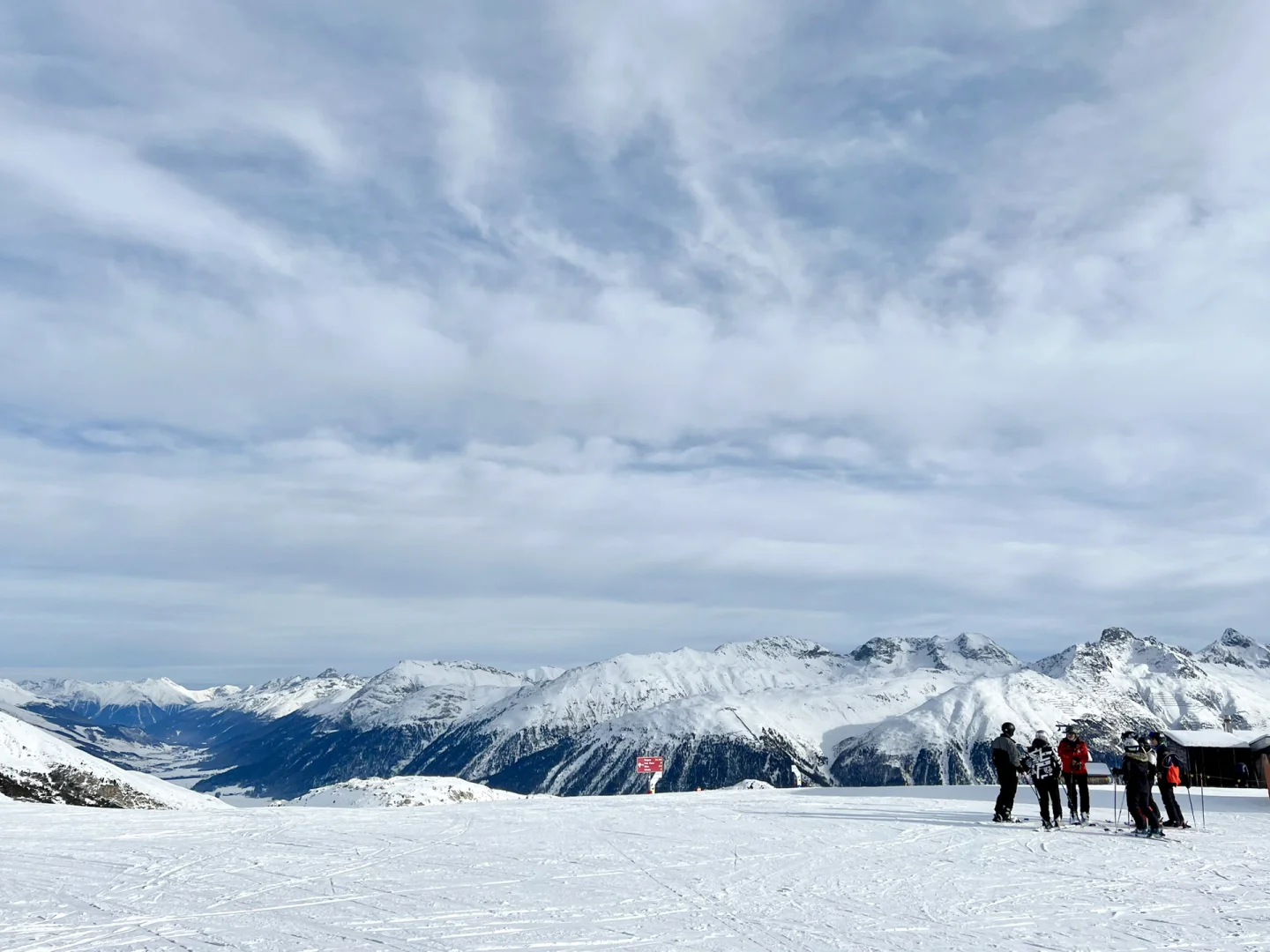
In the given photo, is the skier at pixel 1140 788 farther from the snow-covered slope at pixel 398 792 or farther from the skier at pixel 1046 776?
the snow-covered slope at pixel 398 792

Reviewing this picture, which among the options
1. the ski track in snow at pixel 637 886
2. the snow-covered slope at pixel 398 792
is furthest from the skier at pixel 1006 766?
the snow-covered slope at pixel 398 792

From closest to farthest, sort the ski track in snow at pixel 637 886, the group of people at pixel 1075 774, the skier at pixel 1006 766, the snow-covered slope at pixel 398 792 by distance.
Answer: the ski track in snow at pixel 637 886, the group of people at pixel 1075 774, the skier at pixel 1006 766, the snow-covered slope at pixel 398 792

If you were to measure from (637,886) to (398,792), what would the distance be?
10152 centimetres

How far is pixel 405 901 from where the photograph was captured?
1273 cm

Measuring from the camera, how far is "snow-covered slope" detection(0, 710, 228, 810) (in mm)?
99625

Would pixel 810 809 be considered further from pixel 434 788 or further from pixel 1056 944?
pixel 434 788

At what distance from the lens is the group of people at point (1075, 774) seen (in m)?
19.3

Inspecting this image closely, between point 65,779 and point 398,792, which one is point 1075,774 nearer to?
point 398,792

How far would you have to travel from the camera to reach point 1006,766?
2161 cm

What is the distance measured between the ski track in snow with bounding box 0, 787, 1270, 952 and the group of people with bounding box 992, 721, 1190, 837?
26.3 inches

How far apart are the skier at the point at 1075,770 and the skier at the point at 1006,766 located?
4.18 feet

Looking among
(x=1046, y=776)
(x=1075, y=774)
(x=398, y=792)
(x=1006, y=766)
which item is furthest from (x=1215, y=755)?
(x=398, y=792)

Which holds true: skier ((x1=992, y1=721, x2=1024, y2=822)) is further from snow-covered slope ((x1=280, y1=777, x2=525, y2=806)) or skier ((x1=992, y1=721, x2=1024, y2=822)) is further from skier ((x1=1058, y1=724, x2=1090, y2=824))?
snow-covered slope ((x1=280, y1=777, x2=525, y2=806))

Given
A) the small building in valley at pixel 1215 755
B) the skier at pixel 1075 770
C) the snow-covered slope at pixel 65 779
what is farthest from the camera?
the snow-covered slope at pixel 65 779
